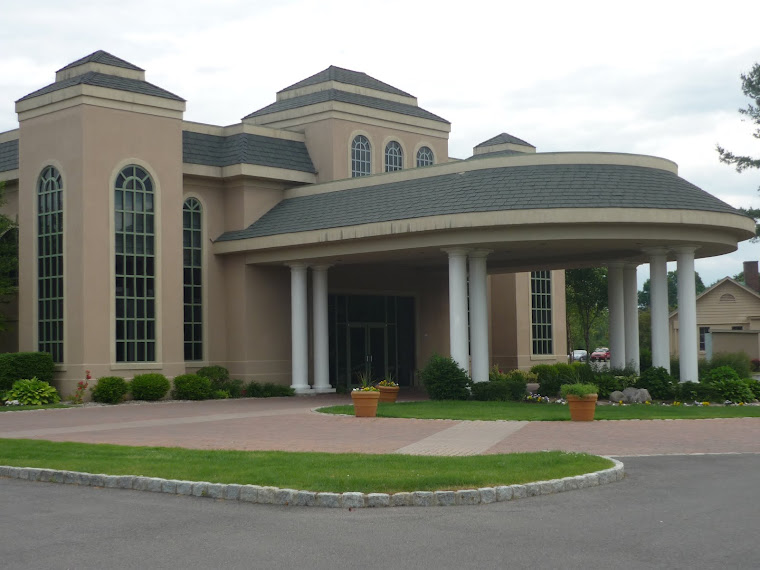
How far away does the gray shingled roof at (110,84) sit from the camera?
29.4 m

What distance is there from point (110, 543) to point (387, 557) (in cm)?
256

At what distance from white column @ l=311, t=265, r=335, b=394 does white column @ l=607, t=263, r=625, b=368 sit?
9.19m

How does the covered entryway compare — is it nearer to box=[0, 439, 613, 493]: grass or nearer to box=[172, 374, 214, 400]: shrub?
box=[172, 374, 214, 400]: shrub

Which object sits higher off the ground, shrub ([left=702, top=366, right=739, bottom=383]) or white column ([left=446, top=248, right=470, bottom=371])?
white column ([left=446, top=248, right=470, bottom=371])

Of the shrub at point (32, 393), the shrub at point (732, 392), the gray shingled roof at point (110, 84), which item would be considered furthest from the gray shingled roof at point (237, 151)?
the shrub at point (732, 392)

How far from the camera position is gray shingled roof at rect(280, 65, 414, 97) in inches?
1451

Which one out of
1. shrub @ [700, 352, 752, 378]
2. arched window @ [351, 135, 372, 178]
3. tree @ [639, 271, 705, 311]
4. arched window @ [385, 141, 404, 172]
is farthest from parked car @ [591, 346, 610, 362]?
shrub @ [700, 352, 752, 378]

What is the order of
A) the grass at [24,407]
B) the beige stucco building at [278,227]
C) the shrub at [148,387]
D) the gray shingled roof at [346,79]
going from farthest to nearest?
the gray shingled roof at [346,79], the shrub at [148,387], the beige stucco building at [278,227], the grass at [24,407]

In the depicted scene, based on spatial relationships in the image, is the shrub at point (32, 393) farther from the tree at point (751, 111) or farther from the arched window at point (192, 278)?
the tree at point (751, 111)

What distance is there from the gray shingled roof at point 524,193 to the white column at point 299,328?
1879 millimetres

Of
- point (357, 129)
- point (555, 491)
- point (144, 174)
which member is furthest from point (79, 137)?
point (555, 491)

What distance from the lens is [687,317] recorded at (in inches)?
1054

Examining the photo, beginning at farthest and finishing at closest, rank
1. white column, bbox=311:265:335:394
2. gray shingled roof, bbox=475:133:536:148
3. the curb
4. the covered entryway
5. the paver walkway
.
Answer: gray shingled roof, bbox=475:133:536:148, the covered entryway, white column, bbox=311:265:335:394, the paver walkway, the curb

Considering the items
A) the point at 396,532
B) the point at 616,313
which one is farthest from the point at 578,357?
the point at 396,532
